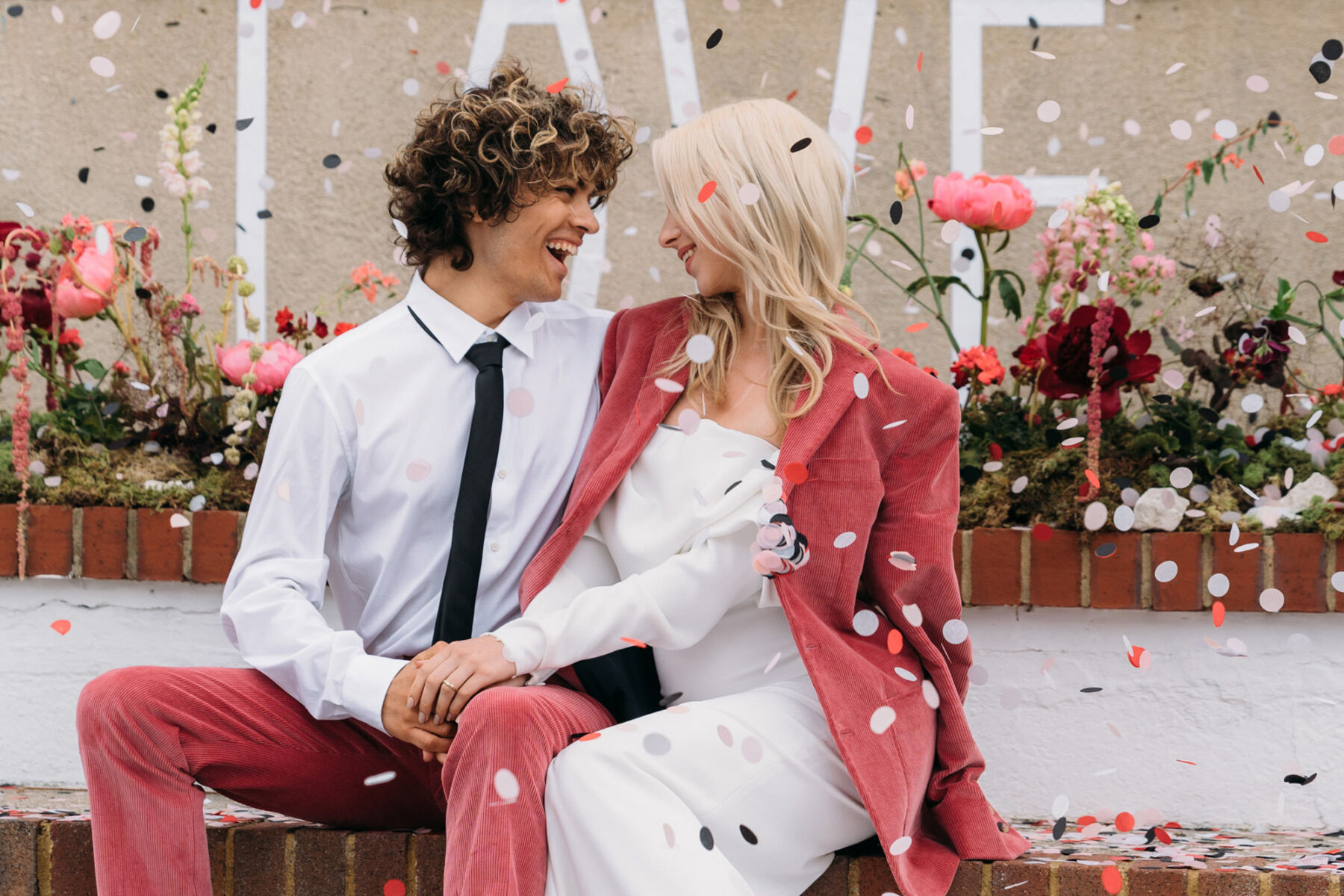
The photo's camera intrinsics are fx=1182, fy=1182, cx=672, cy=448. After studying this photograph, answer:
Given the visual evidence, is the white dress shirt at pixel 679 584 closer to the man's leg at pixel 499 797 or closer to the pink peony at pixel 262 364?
the man's leg at pixel 499 797

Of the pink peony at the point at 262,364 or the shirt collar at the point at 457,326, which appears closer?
the shirt collar at the point at 457,326

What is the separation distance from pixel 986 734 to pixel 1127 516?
0.48 metres

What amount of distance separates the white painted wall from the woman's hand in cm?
100

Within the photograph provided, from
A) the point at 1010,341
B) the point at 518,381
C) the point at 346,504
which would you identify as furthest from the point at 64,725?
the point at 1010,341

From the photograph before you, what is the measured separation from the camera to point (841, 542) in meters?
1.64

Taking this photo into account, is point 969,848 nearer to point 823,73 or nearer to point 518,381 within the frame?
point 518,381

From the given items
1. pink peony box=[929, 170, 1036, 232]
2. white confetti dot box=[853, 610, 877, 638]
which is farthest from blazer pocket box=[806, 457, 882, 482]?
pink peony box=[929, 170, 1036, 232]

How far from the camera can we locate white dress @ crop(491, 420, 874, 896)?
4.69ft

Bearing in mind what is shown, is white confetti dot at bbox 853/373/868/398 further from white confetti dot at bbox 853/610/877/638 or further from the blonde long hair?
white confetti dot at bbox 853/610/877/638

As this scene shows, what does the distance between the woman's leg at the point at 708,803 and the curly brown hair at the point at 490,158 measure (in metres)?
0.83

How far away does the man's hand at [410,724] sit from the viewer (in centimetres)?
157

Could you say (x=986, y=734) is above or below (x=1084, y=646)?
below

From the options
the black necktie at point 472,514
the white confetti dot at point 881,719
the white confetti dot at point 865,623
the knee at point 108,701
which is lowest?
the white confetti dot at point 881,719

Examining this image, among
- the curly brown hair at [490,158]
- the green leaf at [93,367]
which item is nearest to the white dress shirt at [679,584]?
the curly brown hair at [490,158]
